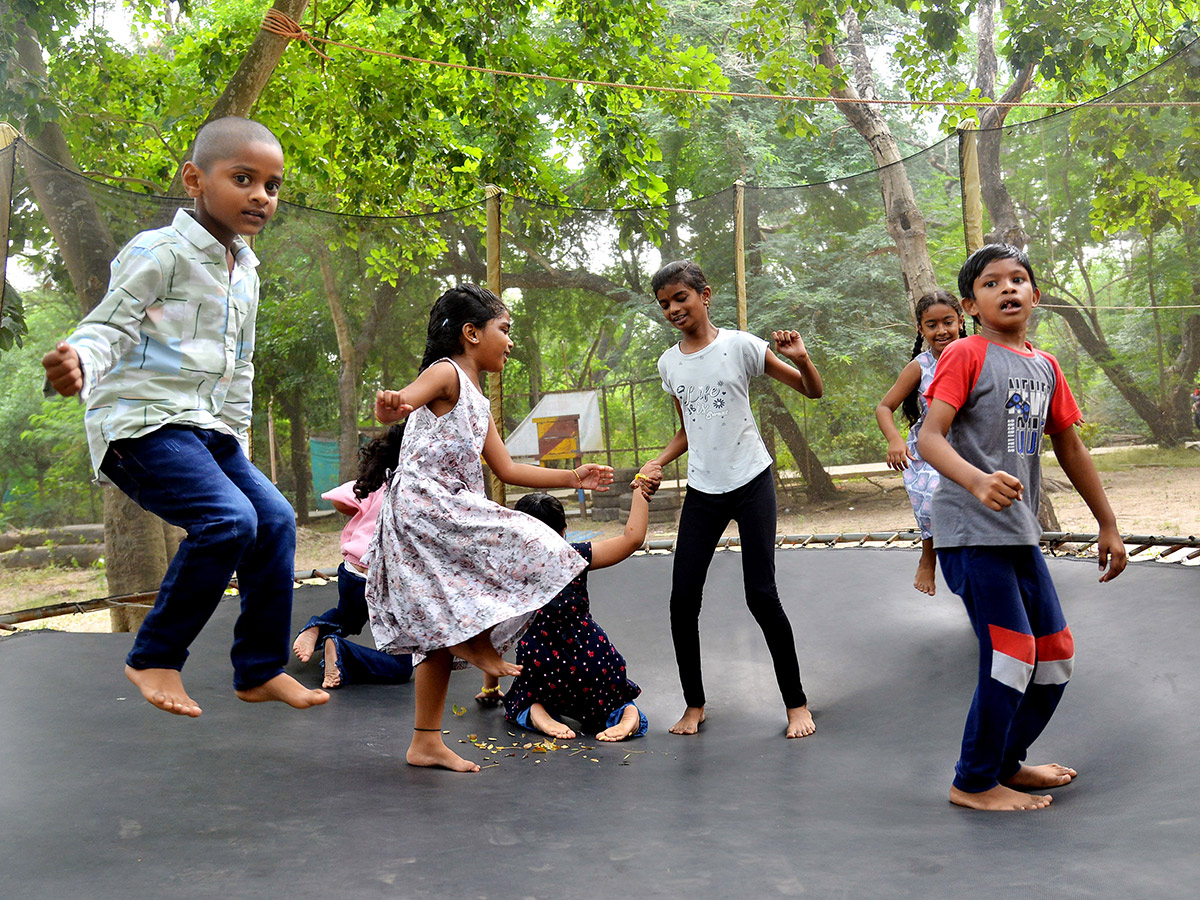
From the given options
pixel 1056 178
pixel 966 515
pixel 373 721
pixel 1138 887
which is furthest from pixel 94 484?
pixel 1056 178

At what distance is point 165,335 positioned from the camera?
1.49 metres

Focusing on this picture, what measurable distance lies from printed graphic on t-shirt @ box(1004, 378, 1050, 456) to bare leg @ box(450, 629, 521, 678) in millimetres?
1054

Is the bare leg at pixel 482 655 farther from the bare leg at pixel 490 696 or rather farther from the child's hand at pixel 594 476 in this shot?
the bare leg at pixel 490 696

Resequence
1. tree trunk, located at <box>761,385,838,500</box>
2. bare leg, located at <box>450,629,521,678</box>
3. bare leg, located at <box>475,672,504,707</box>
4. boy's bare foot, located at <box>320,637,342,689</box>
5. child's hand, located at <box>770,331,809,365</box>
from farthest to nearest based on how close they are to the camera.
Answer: tree trunk, located at <box>761,385,838,500</box>
boy's bare foot, located at <box>320,637,342,689</box>
bare leg, located at <box>475,672,504,707</box>
child's hand, located at <box>770,331,809,365</box>
bare leg, located at <box>450,629,521,678</box>

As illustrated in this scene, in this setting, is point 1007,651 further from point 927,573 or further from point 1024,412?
point 927,573

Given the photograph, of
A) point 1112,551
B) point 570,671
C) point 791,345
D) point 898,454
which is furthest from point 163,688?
point 898,454

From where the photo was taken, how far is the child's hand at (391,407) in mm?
1613

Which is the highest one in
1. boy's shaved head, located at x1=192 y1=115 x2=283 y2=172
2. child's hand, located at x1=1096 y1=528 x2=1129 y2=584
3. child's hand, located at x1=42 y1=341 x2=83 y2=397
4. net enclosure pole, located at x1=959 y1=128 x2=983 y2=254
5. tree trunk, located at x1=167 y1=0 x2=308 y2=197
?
tree trunk, located at x1=167 y1=0 x2=308 y2=197

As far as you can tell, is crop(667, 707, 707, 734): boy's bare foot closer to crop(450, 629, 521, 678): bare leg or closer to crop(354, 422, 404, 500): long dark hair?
crop(450, 629, 521, 678): bare leg

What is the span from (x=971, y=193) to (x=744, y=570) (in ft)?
7.15

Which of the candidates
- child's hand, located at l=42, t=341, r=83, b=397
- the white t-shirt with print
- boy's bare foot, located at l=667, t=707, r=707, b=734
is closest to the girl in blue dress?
the white t-shirt with print

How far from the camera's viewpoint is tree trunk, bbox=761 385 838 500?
4.33 metres

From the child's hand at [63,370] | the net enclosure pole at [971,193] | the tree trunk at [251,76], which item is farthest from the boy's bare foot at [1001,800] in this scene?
the tree trunk at [251,76]

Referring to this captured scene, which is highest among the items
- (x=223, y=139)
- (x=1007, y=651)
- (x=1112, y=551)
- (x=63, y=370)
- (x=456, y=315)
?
(x=223, y=139)
